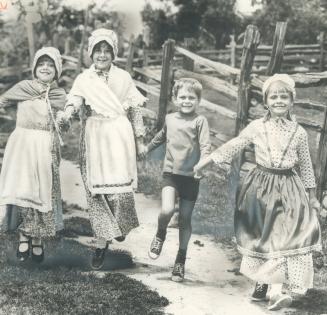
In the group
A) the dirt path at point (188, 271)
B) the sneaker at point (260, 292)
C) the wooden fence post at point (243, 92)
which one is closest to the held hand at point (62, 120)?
the dirt path at point (188, 271)

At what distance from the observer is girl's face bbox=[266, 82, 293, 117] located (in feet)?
→ 9.87

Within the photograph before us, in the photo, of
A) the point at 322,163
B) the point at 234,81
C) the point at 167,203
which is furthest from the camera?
the point at 234,81

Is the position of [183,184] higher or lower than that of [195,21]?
lower

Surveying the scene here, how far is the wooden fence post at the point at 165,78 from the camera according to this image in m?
4.66

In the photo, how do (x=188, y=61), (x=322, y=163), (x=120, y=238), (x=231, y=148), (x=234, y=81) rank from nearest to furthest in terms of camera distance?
(x=231, y=148) → (x=120, y=238) → (x=322, y=163) → (x=234, y=81) → (x=188, y=61)

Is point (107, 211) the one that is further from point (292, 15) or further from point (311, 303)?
point (292, 15)

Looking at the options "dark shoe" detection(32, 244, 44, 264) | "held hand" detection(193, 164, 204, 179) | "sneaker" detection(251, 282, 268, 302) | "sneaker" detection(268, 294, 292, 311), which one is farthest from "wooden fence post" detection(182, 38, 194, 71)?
"sneaker" detection(268, 294, 292, 311)

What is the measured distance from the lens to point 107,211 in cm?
333

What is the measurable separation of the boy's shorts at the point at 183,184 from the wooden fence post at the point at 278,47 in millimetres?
1418

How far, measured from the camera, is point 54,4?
3.84 m

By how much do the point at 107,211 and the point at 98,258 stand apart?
299mm

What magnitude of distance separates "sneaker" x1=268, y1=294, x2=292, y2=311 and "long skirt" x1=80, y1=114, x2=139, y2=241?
1.01 meters

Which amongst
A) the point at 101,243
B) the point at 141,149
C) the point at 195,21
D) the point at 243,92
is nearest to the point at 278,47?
the point at 243,92

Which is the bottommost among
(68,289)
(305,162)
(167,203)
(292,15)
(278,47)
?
(68,289)
